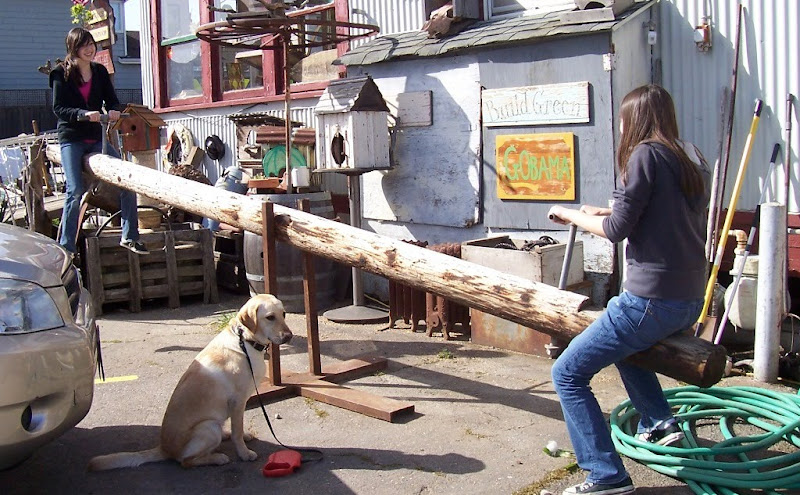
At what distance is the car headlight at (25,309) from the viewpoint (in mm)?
3630

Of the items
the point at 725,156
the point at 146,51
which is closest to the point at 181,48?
the point at 146,51

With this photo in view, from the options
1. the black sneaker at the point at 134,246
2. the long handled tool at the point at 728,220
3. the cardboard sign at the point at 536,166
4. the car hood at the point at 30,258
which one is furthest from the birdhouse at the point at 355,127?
the car hood at the point at 30,258

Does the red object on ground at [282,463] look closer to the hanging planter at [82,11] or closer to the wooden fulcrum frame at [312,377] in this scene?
the wooden fulcrum frame at [312,377]

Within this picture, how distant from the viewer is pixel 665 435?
4355 millimetres

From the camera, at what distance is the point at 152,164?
10.6 m

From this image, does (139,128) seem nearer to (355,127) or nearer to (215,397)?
(355,127)

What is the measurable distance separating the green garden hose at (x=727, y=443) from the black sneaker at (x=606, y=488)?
0.39m

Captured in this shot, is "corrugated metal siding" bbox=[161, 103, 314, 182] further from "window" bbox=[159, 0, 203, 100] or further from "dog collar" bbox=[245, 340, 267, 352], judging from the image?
"dog collar" bbox=[245, 340, 267, 352]

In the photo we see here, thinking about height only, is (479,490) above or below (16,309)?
below

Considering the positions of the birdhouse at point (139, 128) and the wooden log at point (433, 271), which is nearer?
the wooden log at point (433, 271)

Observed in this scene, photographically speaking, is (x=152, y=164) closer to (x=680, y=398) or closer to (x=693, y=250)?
(x=680, y=398)

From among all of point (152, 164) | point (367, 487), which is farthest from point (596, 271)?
point (152, 164)

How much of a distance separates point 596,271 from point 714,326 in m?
1.21

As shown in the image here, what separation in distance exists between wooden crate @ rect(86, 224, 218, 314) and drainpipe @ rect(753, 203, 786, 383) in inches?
222
